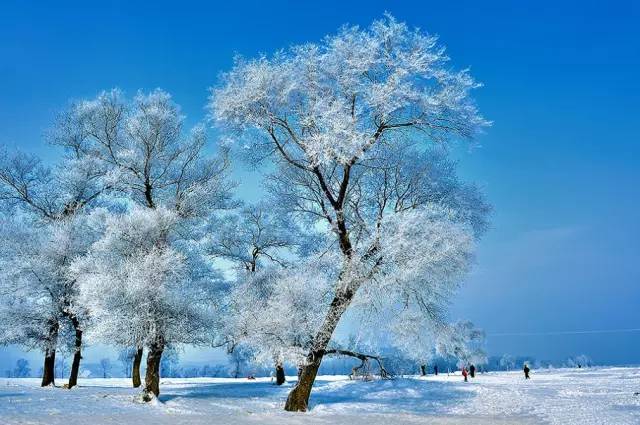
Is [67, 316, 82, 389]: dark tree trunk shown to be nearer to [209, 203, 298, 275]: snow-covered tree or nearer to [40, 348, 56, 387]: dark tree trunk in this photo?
[40, 348, 56, 387]: dark tree trunk

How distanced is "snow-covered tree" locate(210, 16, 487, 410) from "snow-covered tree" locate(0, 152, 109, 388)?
12147mm

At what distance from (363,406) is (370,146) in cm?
1090

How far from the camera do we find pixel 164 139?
23.5m

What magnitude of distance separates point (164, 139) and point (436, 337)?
14848mm

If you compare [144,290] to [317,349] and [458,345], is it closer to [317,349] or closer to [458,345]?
[317,349]

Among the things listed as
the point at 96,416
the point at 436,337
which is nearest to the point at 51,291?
the point at 96,416

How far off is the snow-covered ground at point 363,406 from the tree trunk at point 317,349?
63 cm

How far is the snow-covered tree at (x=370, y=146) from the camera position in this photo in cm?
1638

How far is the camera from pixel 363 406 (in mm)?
21000

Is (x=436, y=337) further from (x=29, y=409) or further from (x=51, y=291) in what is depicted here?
(x=51, y=291)

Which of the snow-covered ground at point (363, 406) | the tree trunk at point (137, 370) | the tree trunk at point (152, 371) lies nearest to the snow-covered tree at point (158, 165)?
the tree trunk at point (152, 371)

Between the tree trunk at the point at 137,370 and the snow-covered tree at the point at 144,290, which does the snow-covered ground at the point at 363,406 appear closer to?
the snow-covered tree at the point at 144,290

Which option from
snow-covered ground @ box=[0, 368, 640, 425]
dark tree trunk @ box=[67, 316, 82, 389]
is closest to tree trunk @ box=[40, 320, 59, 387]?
dark tree trunk @ box=[67, 316, 82, 389]

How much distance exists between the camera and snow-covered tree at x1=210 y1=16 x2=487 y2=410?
1638 cm
